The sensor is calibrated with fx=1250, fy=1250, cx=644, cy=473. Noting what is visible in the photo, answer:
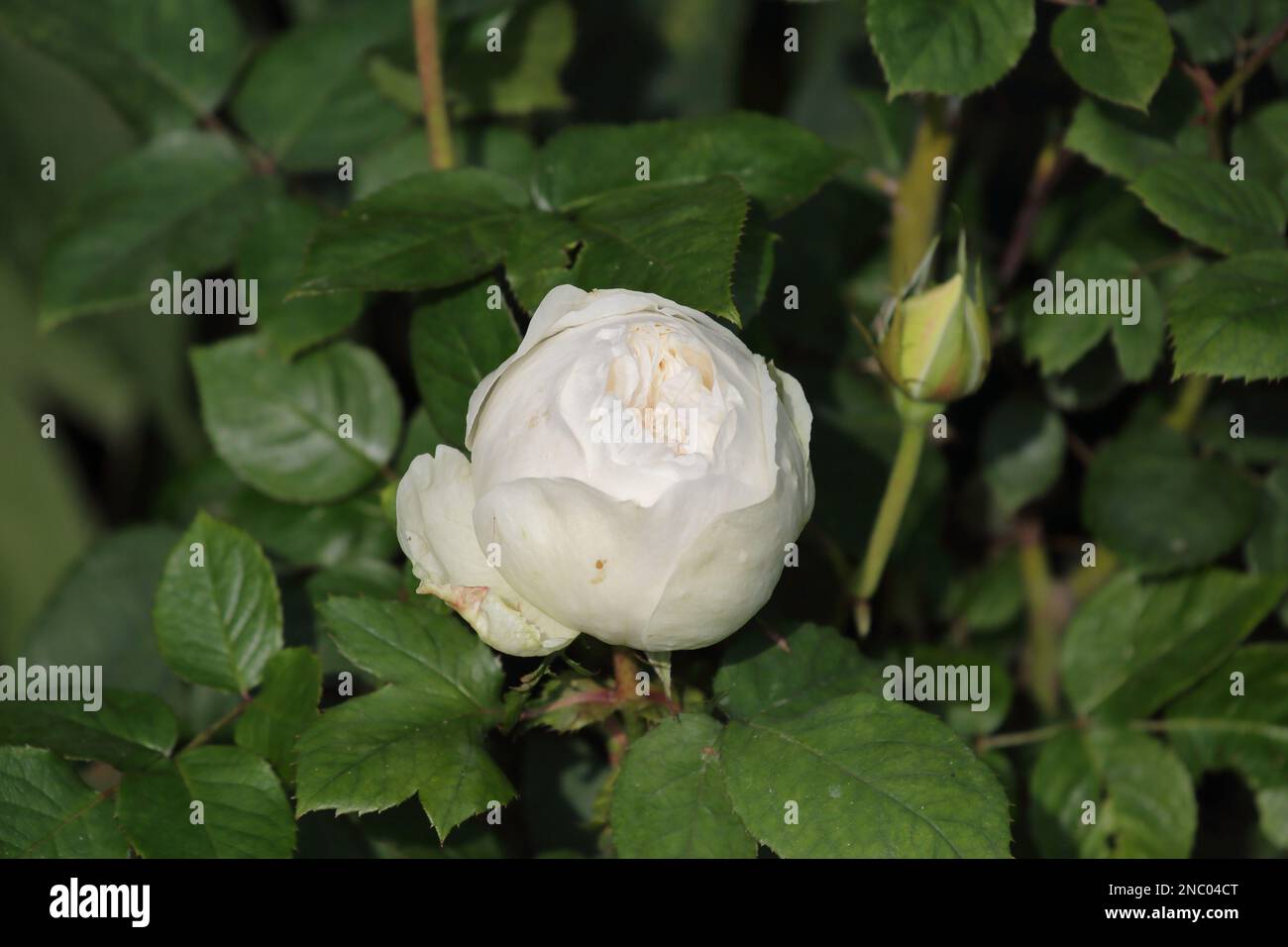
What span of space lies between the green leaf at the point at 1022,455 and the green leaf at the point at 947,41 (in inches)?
15.7

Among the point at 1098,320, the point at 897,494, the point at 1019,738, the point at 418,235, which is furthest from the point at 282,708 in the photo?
the point at 1098,320

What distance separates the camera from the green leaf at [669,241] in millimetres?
819

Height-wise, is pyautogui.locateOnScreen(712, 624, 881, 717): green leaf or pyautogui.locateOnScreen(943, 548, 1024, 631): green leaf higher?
pyautogui.locateOnScreen(943, 548, 1024, 631): green leaf

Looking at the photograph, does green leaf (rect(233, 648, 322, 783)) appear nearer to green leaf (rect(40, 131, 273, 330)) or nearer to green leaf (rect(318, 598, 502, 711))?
green leaf (rect(318, 598, 502, 711))

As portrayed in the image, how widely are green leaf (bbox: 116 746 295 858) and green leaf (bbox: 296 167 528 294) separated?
35 centimetres

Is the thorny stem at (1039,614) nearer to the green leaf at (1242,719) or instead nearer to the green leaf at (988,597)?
the green leaf at (988,597)

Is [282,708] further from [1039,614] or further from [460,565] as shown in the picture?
[1039,614]

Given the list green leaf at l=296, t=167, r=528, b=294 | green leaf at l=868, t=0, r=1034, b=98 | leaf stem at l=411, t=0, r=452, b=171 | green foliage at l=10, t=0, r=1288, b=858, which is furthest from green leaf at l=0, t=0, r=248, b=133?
green leaf at l=868, t=0, r=1034, b=98

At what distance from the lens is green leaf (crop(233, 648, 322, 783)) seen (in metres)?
0.91

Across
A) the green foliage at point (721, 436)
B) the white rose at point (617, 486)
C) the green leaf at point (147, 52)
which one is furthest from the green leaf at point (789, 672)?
the green leaf at point (147, 52)

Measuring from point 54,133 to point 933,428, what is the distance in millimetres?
1399

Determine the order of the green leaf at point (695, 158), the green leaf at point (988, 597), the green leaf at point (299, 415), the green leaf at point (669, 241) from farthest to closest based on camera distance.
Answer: the green leaf at point (988, 597) → the green leaf at point (299, 415) → the green leaf at point (695, 158) → the green leaf at point (669, 241)

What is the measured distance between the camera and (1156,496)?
45.2 inches

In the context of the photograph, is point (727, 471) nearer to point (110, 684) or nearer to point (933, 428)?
point (933, 428)
